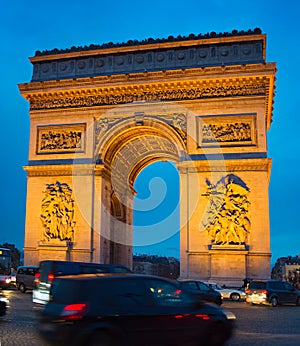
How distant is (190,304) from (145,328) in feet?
3.05

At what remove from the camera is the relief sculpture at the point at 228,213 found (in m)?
27.3

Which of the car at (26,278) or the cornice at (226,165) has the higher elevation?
the cornice at (226,165)

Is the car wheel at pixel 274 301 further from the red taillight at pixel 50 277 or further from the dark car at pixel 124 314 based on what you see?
the dark car at pixel 124 314

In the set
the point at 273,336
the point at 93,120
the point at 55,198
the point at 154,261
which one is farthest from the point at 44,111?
the point at 154,261

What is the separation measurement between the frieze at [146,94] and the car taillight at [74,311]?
2269 cm

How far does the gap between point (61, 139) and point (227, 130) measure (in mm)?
9822

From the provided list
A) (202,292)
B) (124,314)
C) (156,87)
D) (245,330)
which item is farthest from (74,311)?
(156,87)

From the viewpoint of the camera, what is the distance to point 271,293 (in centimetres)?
2267

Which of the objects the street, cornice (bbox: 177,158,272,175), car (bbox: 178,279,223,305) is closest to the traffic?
the street

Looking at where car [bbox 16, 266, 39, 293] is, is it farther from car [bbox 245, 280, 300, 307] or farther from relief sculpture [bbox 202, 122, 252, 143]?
relief sculpture [bbox 202, 122, 252, 143]

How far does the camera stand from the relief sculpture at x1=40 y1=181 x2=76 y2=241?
97.9 feet

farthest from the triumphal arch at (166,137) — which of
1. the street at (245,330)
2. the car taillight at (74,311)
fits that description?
the car taillight at (74,311)

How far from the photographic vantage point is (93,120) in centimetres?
3094

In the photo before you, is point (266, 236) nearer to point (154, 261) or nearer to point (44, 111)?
point (44, 111)
